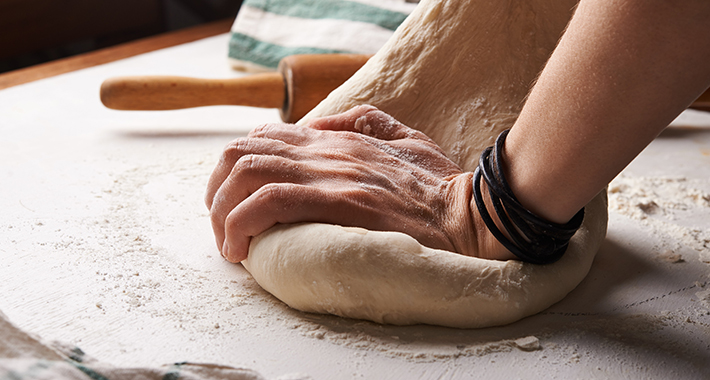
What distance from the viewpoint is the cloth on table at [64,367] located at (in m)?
0.55

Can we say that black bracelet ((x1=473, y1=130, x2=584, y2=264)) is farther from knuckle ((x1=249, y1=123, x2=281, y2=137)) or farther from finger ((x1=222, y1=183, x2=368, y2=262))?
knuckle ((x1=249, y1=123, x2=281, y2=137))

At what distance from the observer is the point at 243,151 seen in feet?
2.81

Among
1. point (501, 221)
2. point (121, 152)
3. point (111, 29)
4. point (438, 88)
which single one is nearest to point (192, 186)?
point (121, 152)

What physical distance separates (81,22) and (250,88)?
6.72ft

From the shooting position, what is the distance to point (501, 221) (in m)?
0.77

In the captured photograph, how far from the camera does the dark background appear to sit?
2.78 m

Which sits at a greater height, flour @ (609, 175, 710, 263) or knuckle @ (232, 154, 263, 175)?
knuckle @ (232, 154, 263, 175)

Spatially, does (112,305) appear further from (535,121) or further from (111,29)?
(111,29)

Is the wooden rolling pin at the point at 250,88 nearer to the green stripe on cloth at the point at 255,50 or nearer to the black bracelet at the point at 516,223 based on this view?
the green stripe on cloth at the point at 255,50

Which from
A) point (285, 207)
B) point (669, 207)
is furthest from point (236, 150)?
point (669, 207)

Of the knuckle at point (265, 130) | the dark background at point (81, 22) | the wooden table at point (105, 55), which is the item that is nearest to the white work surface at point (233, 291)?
the knuckle at point (265, 130)

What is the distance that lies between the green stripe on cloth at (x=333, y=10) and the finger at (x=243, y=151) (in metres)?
1.30

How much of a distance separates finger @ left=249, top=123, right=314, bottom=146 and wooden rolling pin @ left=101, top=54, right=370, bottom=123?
0.70 metres

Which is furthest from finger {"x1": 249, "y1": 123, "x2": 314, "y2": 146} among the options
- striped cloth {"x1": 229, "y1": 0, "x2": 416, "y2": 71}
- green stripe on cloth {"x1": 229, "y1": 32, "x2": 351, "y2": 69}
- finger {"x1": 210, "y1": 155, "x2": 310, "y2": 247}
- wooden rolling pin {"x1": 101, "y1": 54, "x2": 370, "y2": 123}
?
green stripe on cloth {"x1": 229, "y1": 32, "x2": 351, "y2": 69}
